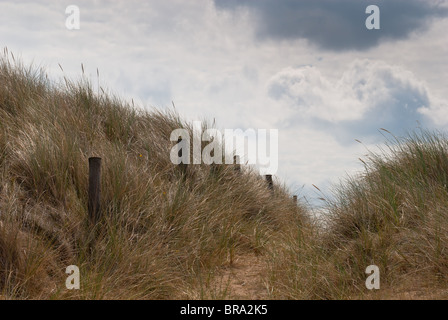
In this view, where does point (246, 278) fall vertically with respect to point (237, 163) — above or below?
below

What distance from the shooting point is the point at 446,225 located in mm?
4590

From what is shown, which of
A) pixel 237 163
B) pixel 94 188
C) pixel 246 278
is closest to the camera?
pixel 94 188

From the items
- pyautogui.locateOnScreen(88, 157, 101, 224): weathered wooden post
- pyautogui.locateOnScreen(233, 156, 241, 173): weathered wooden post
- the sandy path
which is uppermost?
pyautogui.locateOnScreen(233, 156, 241, 173): weathered wooden post

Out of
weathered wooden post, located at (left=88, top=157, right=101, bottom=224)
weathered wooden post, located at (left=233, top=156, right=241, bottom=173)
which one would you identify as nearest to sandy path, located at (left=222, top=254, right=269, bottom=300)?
weathered wooden post, located at (left=88, top=157, right=101, bottom=224)

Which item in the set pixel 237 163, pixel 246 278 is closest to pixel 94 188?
pixel 246 278

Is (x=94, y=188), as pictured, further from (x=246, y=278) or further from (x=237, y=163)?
(x=237, y=163)

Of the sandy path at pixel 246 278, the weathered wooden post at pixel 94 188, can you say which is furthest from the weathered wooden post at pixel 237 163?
the weathered wooden post at pixel 94 188

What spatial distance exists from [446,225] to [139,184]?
3.97 metres

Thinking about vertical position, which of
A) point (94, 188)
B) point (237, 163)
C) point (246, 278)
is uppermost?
point (237, 163)

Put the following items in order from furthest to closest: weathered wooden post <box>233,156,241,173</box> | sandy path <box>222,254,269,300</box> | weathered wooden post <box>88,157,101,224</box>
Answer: weathered wooden post <box>233,156,241,173</box>
weathered wooden post <box>88,157,101,224</box>
sandy path <box>222,254,269,300</box>

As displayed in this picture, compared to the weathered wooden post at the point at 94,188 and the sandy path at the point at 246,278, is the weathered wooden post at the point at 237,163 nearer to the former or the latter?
the sandy path at the point at 246,278

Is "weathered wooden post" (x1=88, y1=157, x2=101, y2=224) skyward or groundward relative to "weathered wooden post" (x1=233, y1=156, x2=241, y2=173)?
groundward

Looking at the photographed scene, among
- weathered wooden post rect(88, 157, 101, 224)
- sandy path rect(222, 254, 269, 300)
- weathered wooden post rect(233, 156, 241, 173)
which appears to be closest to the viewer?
sandy path rect(222, 254, 269, 300)

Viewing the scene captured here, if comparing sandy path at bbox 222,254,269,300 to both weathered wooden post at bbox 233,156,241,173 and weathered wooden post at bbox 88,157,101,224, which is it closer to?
weathered wooden post at bbox 88,157,101,224
